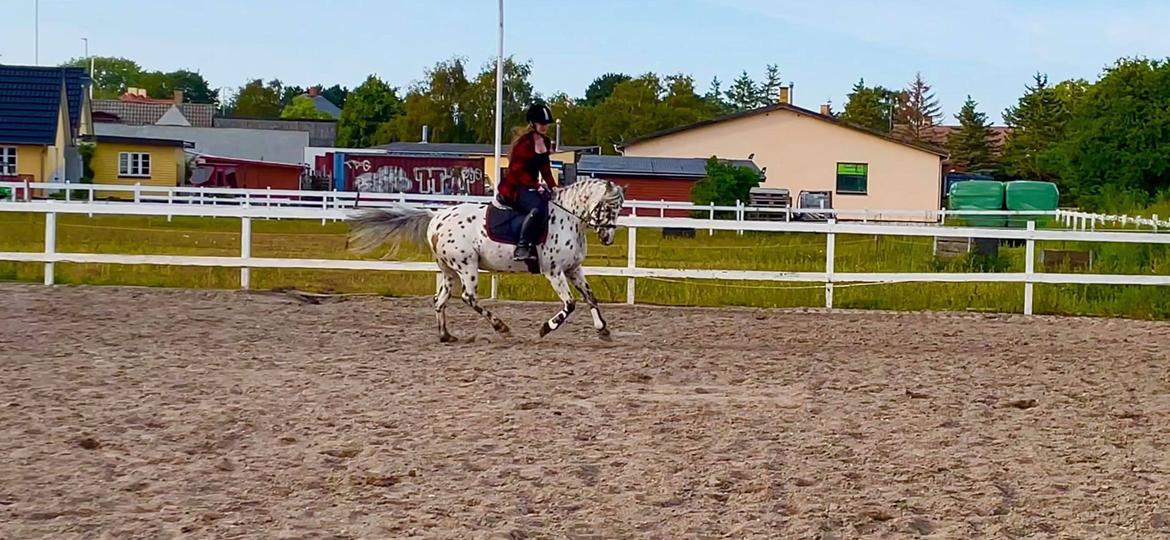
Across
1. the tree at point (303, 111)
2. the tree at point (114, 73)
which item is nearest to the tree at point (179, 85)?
the tree at point (114, 73)

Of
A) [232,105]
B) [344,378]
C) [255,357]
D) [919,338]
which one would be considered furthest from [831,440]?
[232,105]

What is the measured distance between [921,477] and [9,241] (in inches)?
864

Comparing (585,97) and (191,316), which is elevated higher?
(585,97)

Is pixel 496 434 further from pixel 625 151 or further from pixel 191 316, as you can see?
pixel 625 151

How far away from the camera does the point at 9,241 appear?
2581 cm

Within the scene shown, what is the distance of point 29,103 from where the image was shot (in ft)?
168

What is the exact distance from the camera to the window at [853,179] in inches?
2188

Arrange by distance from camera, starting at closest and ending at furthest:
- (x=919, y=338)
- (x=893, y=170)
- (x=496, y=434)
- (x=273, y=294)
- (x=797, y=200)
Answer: (x=496, y=434) < (x=919, y=338) < (x=273, y=294) < (x=797, y=200) < (x=893, y=170)

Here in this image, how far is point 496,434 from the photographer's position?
8.38m

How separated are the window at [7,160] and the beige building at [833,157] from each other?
2216 cm

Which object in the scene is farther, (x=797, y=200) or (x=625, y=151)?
(x=625, y=151)

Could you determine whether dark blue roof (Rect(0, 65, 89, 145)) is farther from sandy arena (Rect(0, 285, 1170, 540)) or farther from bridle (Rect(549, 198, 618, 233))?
bridle (Rect(549, 198, 618, 233))

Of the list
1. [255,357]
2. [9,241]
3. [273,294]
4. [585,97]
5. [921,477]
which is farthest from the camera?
[585,97]

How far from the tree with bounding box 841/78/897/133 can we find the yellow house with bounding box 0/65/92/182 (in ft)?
203
